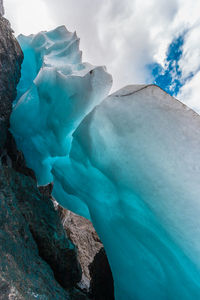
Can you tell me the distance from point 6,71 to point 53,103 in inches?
21.5

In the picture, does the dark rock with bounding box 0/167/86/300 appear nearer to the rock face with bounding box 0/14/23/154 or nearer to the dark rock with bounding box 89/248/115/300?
the rock face with bounding box 0/14/23/154

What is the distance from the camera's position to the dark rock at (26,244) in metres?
1.08

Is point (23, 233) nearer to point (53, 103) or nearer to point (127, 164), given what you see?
point (127, 164)

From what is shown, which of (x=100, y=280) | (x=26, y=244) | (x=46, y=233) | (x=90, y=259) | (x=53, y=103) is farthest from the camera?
(x=90, y=259)

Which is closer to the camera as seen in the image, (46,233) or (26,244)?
(26,244)

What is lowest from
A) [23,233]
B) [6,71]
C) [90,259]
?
[90,259]

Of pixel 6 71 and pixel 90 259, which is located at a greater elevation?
pixel 6 71

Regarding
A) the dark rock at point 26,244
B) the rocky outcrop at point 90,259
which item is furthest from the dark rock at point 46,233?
the rocky outcrop at point 90,259

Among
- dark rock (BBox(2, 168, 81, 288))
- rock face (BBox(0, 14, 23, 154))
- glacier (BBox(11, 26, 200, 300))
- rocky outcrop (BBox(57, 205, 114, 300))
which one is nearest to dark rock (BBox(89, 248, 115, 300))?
rocky outcrop (BBox(57, 205, 114, 300))

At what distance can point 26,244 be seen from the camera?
156 centimetres

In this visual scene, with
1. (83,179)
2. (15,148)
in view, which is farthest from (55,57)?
(83,179)

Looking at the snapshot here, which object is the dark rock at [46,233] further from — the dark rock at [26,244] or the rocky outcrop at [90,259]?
the rocky outcrop at [90,259]

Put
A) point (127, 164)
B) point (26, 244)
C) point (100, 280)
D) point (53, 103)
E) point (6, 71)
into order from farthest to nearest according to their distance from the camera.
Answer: point (100, 280)
point (53, 103)
point (6, 71)
point (127, 164)
point (26, 244)

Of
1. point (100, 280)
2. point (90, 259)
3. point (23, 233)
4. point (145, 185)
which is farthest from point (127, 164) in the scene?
point (90, 259)
